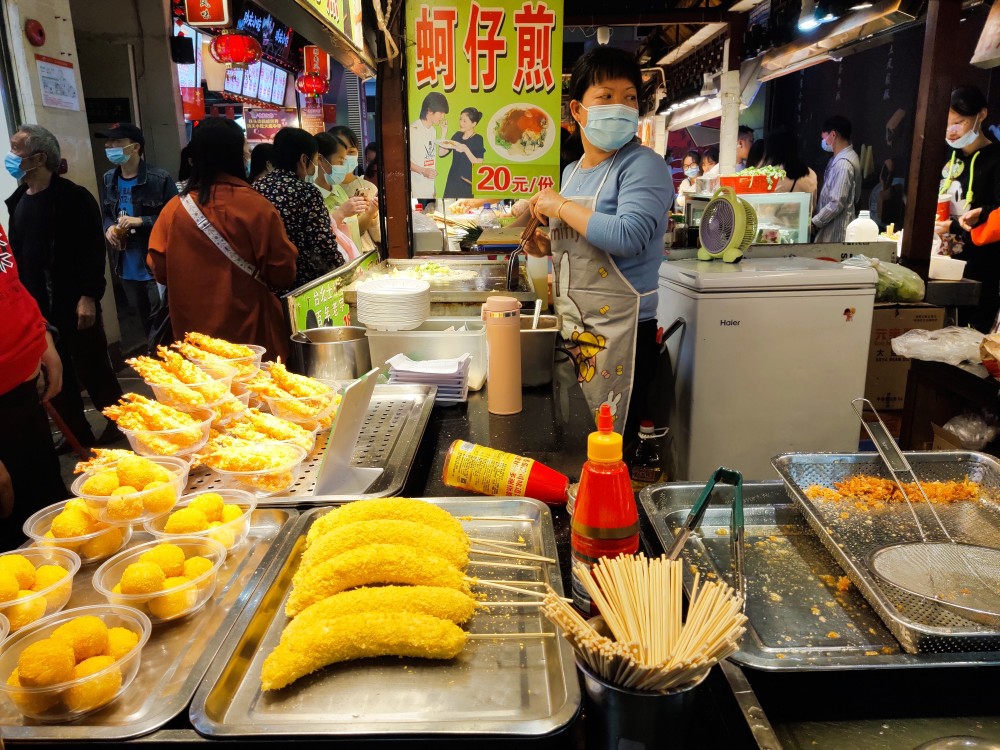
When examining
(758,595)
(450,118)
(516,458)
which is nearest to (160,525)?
(516,458)

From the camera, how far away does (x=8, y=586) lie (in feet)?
3.42

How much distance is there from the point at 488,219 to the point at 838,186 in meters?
3.54

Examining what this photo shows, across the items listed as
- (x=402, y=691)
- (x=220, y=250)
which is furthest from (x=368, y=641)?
(x=220, y=250)

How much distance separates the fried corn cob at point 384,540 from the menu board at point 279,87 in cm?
1340

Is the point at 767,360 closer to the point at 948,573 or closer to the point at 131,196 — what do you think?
the point at 948,573

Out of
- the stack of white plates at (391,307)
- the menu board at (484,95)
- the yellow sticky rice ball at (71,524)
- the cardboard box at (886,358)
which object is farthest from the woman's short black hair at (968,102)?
the yellow sticky rice ball at (71,524)

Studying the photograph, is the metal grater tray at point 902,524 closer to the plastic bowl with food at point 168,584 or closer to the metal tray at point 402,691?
the metal tray at point 402,691

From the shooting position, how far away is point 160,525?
1.29 metres

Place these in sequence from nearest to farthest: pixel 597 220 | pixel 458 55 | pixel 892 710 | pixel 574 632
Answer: pixel 574 632 < pixel 892 710 < pixel 597 220 < pixel 458 55

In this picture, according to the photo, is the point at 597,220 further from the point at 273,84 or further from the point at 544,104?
the point at 273,84

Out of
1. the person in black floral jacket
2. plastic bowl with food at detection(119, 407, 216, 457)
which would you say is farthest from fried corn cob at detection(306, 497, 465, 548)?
the person in black floral jacket

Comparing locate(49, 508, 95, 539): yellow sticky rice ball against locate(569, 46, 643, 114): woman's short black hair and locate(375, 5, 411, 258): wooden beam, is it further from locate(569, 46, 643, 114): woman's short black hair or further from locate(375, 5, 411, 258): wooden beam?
locate(375, 5, 411, 258): wooden beam

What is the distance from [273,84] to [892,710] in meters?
14.1

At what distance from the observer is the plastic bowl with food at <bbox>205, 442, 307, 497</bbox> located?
1481mm
